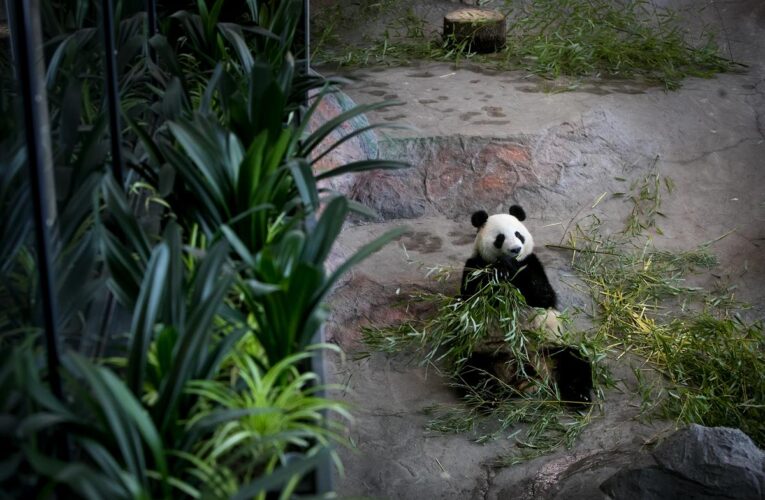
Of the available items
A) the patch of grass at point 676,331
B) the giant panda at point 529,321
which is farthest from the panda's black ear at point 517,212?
the patch of grass at point 676,331

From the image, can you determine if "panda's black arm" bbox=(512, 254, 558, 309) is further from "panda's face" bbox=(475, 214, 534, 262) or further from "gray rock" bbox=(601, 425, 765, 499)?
"gray rock" bbox=(601, 425, 765, 499)

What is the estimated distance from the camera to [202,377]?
84.9 inches

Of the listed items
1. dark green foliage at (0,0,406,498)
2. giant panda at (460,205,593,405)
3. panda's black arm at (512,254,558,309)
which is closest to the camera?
dark green foliage at (0,0,406,498)

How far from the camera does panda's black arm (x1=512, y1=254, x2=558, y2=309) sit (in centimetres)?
467

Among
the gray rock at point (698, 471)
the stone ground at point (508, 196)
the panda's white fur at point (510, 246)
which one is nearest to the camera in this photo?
the gray rock at point (698, 471)

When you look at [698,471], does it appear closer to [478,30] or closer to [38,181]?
[38,181]

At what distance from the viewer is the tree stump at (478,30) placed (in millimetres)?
7711

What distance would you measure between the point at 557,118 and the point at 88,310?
454 cm

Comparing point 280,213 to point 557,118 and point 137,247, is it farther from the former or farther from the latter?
point 557,118

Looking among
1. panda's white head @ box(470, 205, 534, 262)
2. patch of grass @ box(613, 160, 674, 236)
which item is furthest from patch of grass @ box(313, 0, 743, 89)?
panda's white head @ box(470, 205, 534, 262)

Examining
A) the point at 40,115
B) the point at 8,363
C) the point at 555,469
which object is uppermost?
the point at 40,115

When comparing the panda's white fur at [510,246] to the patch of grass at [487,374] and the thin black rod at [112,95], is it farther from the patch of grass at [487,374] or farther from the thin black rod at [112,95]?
the thin black rod at [112,95]

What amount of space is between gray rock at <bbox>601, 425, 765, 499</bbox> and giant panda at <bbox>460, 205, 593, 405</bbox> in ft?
3.10

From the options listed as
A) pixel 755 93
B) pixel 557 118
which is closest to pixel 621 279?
pixel 557 118
